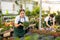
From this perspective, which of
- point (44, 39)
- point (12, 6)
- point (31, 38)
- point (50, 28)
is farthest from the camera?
point (12, 6)

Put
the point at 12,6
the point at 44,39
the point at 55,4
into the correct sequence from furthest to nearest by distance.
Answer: the point at 12,6 < the point at 55,4 < the point at 44,39

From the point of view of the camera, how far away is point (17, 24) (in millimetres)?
7793

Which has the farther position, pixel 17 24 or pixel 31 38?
pixel 17 24

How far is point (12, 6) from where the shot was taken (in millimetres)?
44719

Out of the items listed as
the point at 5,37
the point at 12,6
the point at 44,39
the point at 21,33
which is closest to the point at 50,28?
the point at 5,37

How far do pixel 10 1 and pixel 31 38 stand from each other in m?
37.4

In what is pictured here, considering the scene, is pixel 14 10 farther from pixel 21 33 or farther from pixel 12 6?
pixel 21 33

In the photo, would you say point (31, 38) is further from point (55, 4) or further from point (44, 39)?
point (55, 4)

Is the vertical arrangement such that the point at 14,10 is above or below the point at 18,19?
below

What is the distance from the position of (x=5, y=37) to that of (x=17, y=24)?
1944mm

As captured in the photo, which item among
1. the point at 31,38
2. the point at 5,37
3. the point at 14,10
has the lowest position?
the point at 14,10

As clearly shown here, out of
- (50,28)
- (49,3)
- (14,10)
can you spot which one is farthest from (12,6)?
(50,28)

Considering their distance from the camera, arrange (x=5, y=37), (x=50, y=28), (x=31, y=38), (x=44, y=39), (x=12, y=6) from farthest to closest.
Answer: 1. (x=12, y=6)
2. (x=50, y=28)
3. (x=5, y=37)
4. (x=44, y=39)
5. (x=31, y=38)

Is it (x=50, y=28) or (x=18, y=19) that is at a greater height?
(x=18, y=19)
